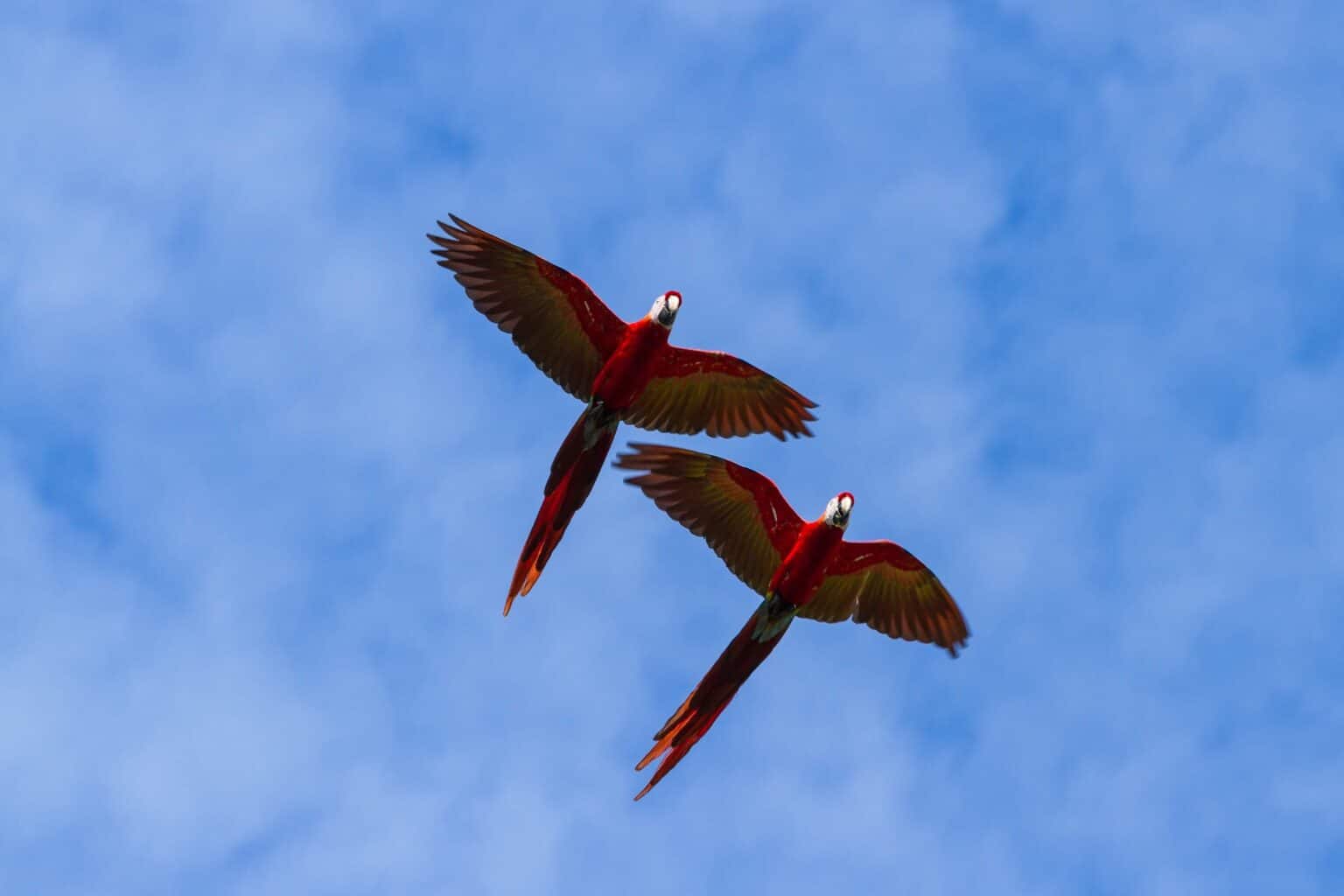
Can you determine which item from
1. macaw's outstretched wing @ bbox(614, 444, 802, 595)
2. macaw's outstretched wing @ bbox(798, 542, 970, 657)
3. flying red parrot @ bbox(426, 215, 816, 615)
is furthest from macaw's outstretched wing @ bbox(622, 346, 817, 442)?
macaw's outstretched wing @ bbox(798, 542, 970, 657)

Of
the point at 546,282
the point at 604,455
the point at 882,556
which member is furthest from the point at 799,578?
the point at 546,282

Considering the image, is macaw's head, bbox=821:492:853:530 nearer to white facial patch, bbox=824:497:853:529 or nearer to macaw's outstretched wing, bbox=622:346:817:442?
white facial patch, bbox=824:497:853:529

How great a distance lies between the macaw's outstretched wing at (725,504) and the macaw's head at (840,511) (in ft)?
1.97

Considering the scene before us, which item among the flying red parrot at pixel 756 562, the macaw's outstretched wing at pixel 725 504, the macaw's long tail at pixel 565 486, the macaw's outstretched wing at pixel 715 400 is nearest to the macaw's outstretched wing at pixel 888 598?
the flying red parrot at pixel 756 562

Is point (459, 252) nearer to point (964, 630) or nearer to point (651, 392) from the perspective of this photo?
point (651, 392)

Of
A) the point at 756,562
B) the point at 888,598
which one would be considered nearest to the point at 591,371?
the point at 756,562

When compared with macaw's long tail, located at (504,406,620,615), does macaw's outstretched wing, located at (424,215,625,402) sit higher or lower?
higher

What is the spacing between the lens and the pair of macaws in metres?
20.2

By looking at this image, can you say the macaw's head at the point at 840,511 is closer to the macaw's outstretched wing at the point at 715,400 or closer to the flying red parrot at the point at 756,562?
the flying red parrot at the point at 756,562

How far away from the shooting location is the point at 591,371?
2061cm

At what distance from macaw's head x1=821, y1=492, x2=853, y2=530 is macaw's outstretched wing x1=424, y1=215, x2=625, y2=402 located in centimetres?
271

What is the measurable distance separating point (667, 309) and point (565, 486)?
6.87 feet

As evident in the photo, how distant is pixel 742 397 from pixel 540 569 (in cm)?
270

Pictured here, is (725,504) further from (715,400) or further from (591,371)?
(591,371)
